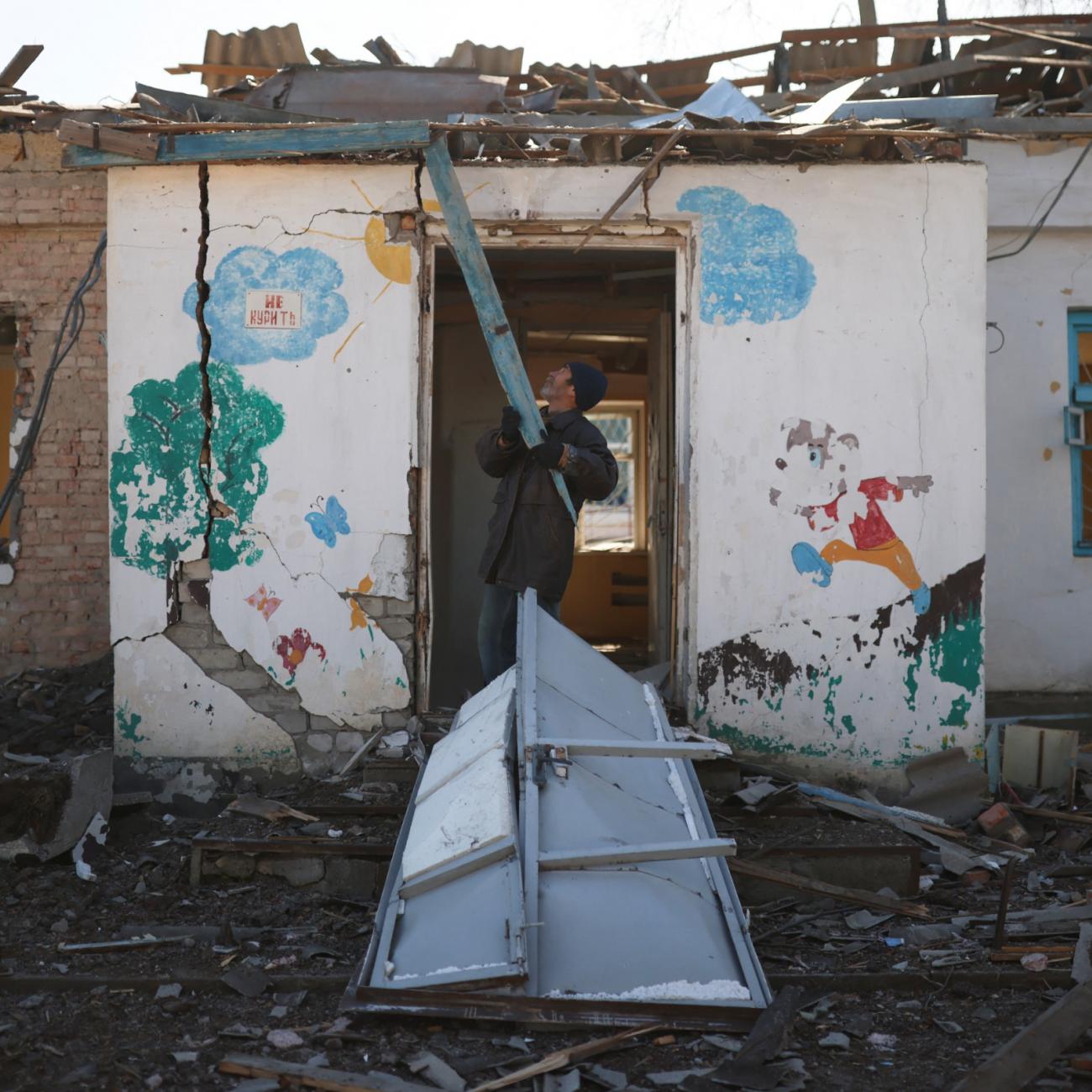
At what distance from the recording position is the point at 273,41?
28.5 feet

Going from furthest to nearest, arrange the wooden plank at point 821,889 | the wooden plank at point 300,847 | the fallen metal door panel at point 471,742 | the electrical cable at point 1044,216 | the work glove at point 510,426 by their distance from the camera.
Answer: the electrical cable at point 1044,216 → the work glove at point 510,426 → the wooden plank at point 300,847 → the wooden plank at point 821,889 → the fallen metal door panel at point 471,742

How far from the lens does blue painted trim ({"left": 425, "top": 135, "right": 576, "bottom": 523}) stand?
5.59 m

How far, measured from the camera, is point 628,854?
381cm

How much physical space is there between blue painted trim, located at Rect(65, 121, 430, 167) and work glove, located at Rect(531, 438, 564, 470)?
1577mm

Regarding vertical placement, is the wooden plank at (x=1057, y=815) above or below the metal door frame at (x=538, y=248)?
below

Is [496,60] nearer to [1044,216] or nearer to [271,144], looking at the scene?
[271,144]

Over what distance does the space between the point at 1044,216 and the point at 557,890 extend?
5.88 meters

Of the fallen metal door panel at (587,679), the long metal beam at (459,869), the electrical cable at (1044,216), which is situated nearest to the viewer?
the long metal beam at (459,869)

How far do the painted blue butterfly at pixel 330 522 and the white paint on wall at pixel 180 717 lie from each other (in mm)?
955

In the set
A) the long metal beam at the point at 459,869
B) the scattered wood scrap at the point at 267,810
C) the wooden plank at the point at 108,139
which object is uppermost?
the wooden plank at the point at 108,139

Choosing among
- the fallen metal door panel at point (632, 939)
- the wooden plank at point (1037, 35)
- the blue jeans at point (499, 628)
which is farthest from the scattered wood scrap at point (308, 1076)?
the wooden plank at point (1037, 35)

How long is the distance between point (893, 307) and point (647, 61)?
11.4 ft

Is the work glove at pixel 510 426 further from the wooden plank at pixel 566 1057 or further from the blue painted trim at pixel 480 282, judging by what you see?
the wooden plank at pixel 566 1057

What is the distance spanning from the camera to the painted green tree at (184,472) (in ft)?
20.2
